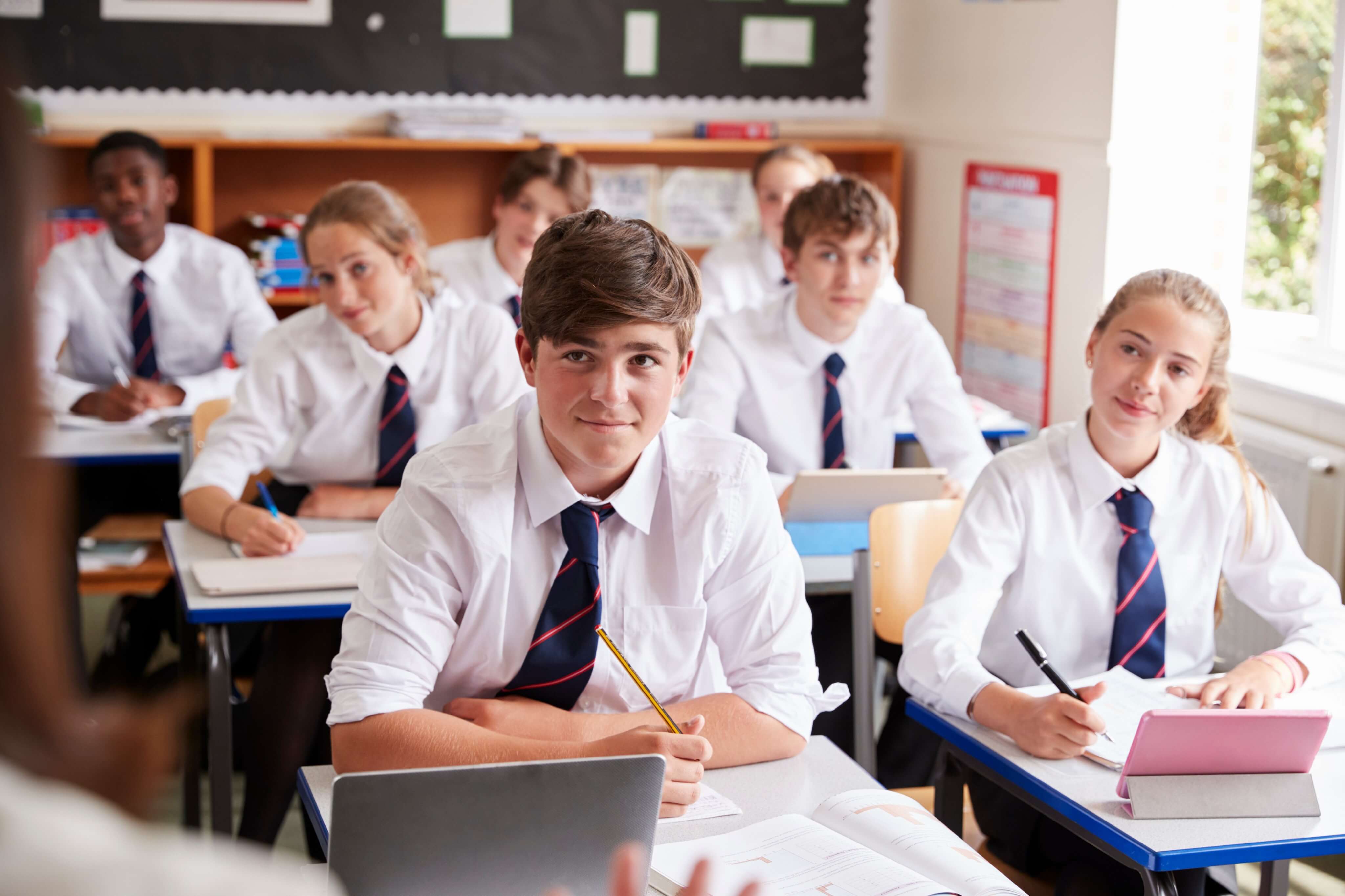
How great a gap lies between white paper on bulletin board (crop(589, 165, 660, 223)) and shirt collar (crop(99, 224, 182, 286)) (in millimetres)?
1652

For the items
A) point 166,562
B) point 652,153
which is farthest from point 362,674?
point 652,153

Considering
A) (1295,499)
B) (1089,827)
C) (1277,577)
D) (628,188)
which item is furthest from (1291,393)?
(628,188)

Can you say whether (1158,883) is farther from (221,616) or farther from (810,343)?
(810,343)

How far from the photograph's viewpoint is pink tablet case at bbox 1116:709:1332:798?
1491 mm

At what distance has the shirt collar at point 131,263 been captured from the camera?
4.01 m

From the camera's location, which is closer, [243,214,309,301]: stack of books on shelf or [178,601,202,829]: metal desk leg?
[178,601,202,829]: metal desk leg

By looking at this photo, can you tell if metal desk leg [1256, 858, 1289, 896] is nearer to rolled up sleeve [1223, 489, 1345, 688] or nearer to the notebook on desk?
rolled up sleeve [1223, 489, 1345, 688]

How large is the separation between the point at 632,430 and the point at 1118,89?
270cm

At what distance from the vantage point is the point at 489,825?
1090 millimetres

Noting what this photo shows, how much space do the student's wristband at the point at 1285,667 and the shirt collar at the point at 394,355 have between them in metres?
1.73

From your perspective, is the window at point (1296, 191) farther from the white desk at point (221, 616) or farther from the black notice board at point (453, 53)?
the white desk at point (221, 616)

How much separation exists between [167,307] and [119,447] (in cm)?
103

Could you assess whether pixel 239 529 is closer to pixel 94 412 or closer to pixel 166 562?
pixel 166 562

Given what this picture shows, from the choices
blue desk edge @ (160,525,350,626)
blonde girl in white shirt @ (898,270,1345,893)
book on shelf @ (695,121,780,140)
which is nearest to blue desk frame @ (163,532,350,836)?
blue desk edge @ (160,525,350,626)
